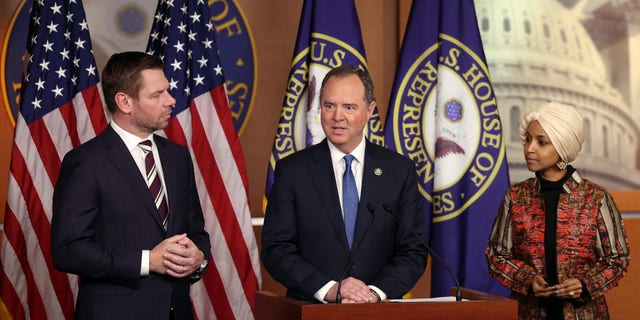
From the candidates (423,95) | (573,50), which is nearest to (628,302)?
(573,50)

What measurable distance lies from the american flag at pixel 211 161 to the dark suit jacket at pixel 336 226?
150 centimetres

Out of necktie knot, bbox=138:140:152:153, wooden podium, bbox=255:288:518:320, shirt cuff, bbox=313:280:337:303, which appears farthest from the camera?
necktie knot, bbox=138:140:152:153

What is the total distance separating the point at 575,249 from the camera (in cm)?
342

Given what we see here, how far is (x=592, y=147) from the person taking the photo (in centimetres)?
548

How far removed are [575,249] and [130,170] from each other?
1770mm

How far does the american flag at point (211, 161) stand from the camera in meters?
4.55

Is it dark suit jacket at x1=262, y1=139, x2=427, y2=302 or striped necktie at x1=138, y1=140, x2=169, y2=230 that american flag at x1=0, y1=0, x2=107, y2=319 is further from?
dark suit jacket at x1=262, y1=139, x2=427, y2=302

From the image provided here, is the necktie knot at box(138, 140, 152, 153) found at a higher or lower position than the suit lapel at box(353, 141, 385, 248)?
higher

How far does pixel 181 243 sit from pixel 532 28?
10.5 feet

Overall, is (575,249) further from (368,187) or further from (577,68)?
(577,68)

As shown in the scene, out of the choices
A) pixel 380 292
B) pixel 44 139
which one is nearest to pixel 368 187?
pixel 380 292

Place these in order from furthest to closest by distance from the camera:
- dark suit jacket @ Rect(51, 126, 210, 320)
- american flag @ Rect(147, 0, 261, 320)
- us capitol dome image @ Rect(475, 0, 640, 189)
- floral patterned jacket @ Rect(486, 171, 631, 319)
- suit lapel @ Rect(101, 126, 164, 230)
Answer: us capitol dome image @ Rect(475, 0, 640, 189) < american flag @ Rect(147, 0, 261, 320) < floral patterned jacket @ Rect(486, 171, 631, 319) < suit lapel @ Rect(101, 126, 164, 230) < dark suit jacket @ Rect(51, 126, 210, 320)

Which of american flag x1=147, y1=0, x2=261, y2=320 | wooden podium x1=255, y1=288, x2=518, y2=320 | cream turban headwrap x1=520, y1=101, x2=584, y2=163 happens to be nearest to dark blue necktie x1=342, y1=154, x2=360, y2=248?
wooden podium x1=255, y1=288, x2=518, y2=320

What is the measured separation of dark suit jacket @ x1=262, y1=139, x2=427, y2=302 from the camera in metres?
2.95
